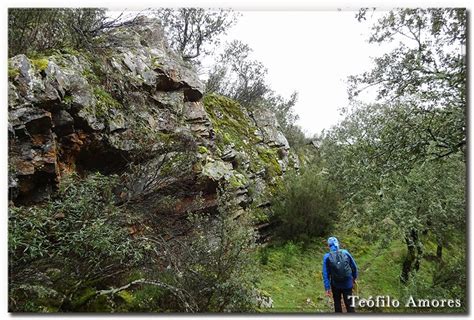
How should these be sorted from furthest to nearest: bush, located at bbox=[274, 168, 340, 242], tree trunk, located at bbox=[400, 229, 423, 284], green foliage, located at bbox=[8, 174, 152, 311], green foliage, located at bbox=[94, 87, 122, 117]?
bush, located at bbox=[274, 168, 340, 242], tree trunk, located at bbox=[400, 229, 423, 284], green foliage, located at bbox=[94, 87, 122, 117], green foliage, located at bbox=[8, 174, 152, 311]

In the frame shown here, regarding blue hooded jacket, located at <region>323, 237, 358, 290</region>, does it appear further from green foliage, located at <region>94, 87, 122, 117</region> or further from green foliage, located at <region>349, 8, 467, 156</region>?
green foliage, located at <region>94, 87, 122, 117</region>

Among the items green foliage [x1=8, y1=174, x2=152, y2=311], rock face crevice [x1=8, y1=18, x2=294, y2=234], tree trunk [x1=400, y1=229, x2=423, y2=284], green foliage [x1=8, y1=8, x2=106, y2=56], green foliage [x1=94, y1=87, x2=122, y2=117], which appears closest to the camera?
green foliage [x1=8, y1=174, x2=152, y2=311]

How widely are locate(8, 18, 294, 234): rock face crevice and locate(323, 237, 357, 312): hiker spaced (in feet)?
9.82

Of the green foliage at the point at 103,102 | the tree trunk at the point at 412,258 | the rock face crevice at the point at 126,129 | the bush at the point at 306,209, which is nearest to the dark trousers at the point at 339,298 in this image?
the tree trunk at the point at 412,258

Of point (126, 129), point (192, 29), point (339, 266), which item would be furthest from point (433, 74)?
point (192, 29)

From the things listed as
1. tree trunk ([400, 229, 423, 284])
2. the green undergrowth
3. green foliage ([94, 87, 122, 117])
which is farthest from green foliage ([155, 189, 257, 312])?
tree trunk ([400, 229, 423, 284])

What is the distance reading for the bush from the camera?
37.5 ft

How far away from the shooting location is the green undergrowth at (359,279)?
6.00m

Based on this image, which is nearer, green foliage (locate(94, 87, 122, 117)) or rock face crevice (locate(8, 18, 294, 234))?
rock face crevice (locate(8, 18, 294, 234))

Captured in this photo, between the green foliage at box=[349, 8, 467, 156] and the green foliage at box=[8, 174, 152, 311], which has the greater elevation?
the green foliage at box=[349, 8, 467, 156]

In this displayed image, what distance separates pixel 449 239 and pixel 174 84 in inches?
269

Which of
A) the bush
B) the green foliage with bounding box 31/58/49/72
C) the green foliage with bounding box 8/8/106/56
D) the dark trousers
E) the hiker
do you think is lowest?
the dark trousers

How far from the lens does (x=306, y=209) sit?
11.6 m

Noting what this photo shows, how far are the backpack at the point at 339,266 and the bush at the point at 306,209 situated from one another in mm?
5613
